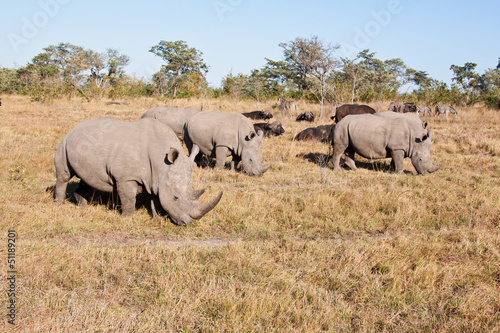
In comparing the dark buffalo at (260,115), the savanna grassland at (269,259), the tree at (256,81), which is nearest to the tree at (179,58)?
the tree at (256,81)

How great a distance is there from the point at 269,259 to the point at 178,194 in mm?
2000

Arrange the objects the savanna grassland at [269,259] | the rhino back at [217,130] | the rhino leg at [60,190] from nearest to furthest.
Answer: the savanna grassland at [269,259], the rhino leg at [60,190], the rhino back at [217,130]

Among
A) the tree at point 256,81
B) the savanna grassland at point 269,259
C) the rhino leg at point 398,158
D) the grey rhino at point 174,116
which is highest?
the tree at point 256,81

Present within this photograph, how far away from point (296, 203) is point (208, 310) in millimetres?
4230

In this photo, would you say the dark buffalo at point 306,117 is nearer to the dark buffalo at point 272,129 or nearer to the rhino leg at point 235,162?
the dark buffalo at point 272,129

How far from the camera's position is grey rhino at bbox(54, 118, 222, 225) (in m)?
6.48

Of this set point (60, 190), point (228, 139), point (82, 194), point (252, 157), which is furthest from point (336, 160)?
point (60, 190)

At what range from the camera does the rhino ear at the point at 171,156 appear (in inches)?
254

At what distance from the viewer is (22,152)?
1156cm

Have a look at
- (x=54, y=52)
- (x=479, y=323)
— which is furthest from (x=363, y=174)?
(x=54, y=52)

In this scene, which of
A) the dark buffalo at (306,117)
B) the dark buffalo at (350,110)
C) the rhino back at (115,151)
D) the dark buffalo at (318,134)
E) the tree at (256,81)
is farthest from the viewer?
the tree at (256,81)

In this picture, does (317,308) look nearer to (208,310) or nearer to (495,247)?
(208,310)

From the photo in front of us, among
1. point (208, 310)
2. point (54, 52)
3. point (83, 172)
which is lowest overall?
point (208, 310)

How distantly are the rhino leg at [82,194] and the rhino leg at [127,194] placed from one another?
120 cm
